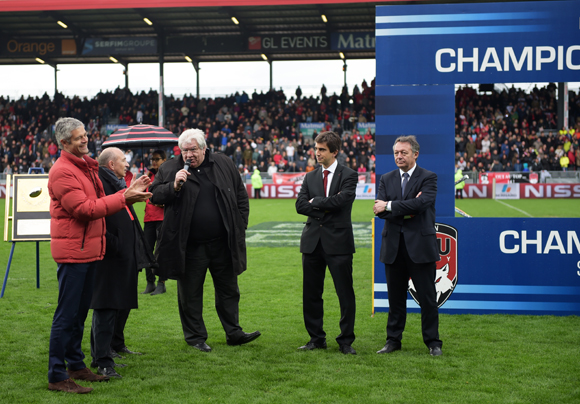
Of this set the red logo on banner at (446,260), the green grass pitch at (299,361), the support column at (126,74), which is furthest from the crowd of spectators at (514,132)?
the green grass pitch at (299,361)

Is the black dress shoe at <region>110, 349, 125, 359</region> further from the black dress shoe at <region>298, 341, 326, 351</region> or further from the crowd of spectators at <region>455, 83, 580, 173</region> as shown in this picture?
the crowd of spectators at <region>455, 83, 580, 173</region>

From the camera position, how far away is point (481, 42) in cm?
709

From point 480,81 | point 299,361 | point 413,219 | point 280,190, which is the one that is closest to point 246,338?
point 299,361

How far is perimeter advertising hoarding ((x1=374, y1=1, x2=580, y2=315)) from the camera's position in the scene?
699 cm

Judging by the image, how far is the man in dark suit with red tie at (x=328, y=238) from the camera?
5.60m

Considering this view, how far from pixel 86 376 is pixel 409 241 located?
2943 millimetres

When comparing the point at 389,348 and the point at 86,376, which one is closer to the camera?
the point at 86,376

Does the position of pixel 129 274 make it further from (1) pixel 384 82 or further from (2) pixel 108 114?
(2) pixel 108 114

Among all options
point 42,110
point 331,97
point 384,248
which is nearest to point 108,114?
point 42,110

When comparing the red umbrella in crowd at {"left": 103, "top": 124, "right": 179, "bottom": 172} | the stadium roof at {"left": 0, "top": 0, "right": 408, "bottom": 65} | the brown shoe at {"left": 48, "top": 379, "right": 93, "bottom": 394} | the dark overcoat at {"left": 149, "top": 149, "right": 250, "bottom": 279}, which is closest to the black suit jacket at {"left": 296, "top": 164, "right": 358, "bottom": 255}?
the dark overcoat at {"left": 149, "top": 149, "right": 250, "bottom": 279}

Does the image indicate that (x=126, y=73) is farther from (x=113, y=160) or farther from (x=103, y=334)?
(x=103, y=334)

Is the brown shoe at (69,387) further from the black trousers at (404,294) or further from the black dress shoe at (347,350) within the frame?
the black trousers at (404,294)

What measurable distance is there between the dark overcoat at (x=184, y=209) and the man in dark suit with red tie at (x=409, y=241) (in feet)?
4.34

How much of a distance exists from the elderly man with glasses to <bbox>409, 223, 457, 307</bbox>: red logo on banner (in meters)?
2.31
